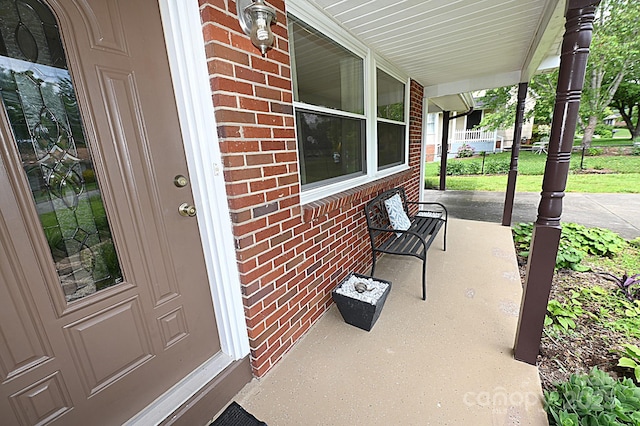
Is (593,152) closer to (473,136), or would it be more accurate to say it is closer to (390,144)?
(473,136)

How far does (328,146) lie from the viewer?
2.13m

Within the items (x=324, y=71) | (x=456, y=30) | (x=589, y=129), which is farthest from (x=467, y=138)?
Answer: (x=324, y=71)

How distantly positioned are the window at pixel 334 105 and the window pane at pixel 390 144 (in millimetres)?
27

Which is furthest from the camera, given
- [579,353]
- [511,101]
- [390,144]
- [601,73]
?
[511,101]

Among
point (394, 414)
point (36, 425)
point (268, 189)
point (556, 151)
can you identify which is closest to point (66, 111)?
point (268, 189)

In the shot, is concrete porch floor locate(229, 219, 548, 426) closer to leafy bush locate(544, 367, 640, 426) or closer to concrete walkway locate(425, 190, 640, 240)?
leafy bush locate(544, 367, 640, 426)

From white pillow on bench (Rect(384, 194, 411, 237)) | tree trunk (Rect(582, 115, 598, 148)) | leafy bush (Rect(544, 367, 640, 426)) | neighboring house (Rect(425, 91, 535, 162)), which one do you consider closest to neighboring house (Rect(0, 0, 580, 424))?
white pillow on bench (Rect(384, 194, 411, 237))

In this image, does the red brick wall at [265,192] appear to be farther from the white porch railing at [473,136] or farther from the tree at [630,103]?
the tree at [630,103]

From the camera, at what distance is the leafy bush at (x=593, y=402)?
1.12 meters

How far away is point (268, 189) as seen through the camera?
1.44m

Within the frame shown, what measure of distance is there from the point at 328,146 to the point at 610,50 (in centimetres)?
1265

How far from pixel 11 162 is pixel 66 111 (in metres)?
0.24

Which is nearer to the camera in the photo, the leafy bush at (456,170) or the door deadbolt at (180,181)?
the door deadbolt at (180,181)

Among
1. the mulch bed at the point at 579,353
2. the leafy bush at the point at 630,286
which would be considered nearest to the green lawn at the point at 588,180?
the leafy bush at the point at 630,286
